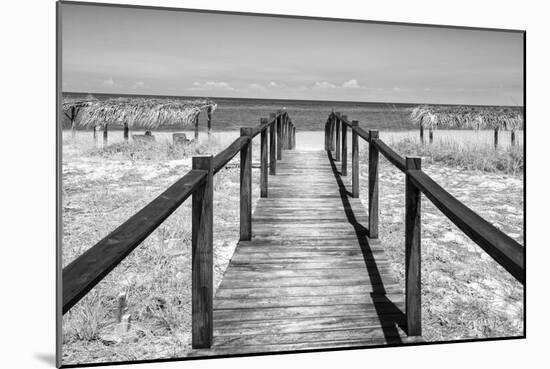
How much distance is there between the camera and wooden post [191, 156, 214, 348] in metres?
2.03

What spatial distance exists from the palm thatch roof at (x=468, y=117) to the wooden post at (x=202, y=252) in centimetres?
221

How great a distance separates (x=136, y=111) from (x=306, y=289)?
455 cm

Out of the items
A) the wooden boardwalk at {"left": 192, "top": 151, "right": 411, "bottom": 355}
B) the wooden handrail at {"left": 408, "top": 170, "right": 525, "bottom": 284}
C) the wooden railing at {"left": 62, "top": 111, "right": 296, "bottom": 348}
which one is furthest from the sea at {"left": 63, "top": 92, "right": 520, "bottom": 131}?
the wooden handrail at {"left": 408, "top": 170, "right": 525, "bottom": 284}

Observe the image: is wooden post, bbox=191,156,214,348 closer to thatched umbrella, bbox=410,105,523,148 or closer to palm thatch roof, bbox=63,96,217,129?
palm thatch roof, bbox=63,96,217,129

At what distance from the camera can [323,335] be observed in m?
2.45

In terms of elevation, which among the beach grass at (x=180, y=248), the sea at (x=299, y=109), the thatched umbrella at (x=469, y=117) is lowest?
the beach grass at (x=180, y=248)

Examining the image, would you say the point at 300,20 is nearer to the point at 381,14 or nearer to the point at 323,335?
the point at 381,14

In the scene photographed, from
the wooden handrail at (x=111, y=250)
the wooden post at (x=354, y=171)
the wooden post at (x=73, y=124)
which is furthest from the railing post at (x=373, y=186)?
the wooden post at (x=73, y=124)

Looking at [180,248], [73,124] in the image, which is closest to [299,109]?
[180,248]

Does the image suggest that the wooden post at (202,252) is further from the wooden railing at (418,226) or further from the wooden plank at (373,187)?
the wooden plank at (373,187)

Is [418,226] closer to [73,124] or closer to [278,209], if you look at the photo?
[278,209]

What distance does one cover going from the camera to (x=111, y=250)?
134 cm

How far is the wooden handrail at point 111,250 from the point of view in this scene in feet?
3.92
